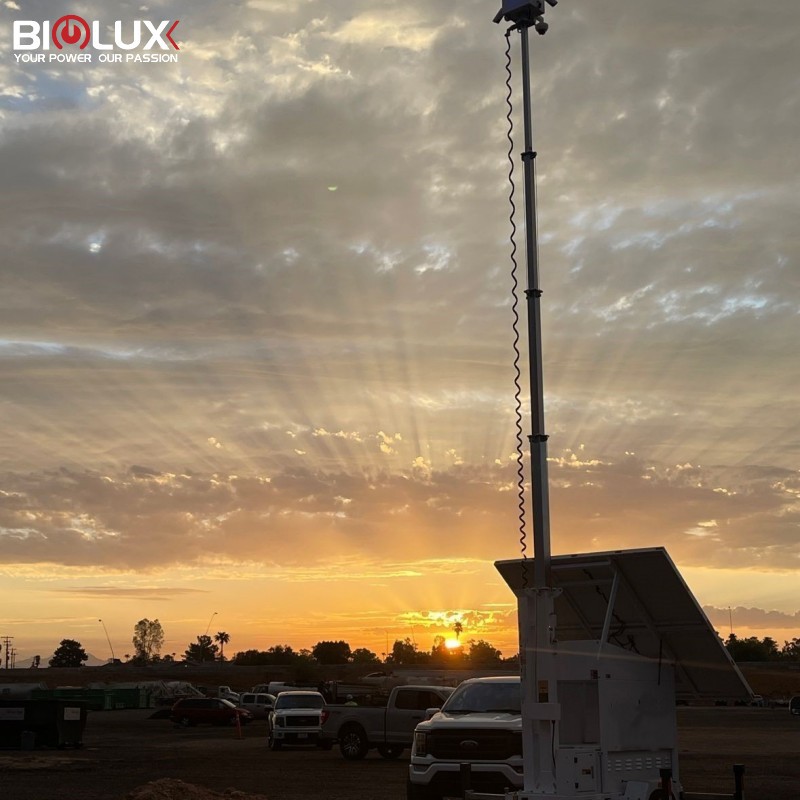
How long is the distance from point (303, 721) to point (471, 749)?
19.4 meters

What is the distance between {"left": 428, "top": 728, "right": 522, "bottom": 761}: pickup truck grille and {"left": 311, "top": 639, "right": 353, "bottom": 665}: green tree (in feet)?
530

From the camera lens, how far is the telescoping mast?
11.6m

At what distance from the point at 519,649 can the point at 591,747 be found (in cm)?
121

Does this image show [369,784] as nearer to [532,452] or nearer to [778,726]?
[532,452]

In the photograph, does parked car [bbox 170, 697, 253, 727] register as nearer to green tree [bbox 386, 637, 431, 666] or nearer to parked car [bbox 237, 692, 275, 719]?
parked car [bbox 237, 692, 275, 719]

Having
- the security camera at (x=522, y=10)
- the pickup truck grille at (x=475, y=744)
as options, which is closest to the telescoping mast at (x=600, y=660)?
the security camera at (x=522, y=10)

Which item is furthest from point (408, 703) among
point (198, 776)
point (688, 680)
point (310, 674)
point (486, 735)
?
point (310, 674)

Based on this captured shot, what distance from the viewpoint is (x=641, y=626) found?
41.1 ft

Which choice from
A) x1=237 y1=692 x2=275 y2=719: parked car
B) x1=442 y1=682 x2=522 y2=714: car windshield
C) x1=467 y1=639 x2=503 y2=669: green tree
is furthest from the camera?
x1=467 y1=639 x2=503 y2=669: green tree

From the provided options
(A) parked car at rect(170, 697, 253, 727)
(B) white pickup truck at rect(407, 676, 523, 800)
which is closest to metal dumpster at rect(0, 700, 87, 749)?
(B) white pickup truck at rect(407, 676, 523, 800)

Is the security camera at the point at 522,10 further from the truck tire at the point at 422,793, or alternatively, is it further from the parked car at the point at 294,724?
the parked car at the point at 294,724

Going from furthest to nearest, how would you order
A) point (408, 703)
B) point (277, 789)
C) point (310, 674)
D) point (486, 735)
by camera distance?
1. point (310, 674)
2. point (408, 703)
3. point (277, 789)
4. point (486, 735)

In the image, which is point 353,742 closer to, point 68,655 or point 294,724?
point 294,724

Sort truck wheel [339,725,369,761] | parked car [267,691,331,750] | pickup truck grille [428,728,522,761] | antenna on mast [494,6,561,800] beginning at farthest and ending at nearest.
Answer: parked car [267,691,331,750] → truck wheel [339,725,369,761] → pickup truck grille [428,728,522,761] → antenna on mast [494,6,561,800]
